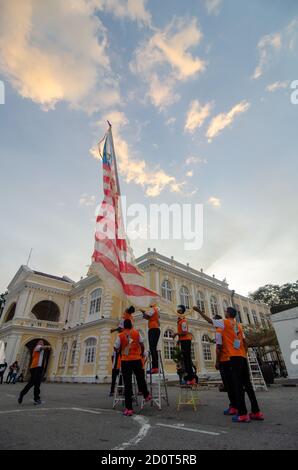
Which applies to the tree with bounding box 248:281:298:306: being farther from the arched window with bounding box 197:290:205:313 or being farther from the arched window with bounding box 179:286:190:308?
the arched window with bounding box 179:286:190:308

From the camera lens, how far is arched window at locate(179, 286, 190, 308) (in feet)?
75.6

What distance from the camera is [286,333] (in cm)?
1394

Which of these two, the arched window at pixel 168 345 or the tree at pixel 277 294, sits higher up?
the tree at pixel 277 294

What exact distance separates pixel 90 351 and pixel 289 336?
607 inches

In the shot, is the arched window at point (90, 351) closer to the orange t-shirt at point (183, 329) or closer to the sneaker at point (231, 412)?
the orange t-shirt at point (183, 329)

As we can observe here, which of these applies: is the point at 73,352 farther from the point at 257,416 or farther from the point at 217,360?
the point at 257,416

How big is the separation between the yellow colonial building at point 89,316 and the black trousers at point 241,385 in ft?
52.4

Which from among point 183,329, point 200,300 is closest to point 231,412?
point 183,329

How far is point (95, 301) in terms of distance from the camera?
76.7 feet

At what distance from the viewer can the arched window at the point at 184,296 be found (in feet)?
75.6

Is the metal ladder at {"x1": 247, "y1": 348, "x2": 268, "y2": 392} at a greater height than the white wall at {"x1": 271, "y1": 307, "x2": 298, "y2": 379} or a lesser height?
lesser

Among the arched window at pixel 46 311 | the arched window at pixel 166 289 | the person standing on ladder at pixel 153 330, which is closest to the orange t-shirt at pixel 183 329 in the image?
the person standing on ladder at pixel 153 330

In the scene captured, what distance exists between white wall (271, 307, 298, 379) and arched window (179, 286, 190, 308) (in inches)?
378

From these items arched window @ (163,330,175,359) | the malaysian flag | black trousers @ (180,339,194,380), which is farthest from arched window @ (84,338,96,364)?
the malaysian flag
